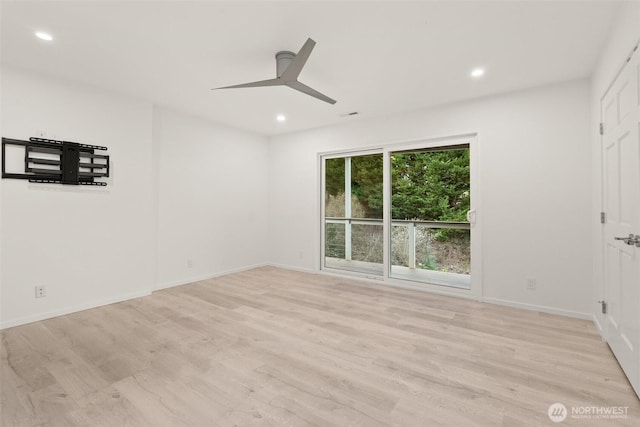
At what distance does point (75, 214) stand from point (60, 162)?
0.59m

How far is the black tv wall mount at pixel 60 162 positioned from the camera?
119 inches

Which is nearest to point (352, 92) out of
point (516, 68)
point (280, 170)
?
point (516, 68)

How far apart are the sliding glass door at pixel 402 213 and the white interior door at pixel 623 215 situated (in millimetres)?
1435

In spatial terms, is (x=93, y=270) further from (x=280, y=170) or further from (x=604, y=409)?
(x=604, y=409)

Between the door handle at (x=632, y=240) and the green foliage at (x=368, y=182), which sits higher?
the green foliage at (x=368, y=182)

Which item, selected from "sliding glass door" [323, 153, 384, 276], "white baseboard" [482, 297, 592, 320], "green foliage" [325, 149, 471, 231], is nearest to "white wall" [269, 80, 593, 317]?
"white baseboard" [482, 297, 592, 320]

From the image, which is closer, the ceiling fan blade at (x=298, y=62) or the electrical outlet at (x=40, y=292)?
the ceiling fan blade at (x=298, y=62)

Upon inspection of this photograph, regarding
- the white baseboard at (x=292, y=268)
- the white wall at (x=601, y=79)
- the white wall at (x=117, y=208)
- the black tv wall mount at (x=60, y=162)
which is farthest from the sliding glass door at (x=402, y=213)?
the black tv wall mount at (x=60, y=162)

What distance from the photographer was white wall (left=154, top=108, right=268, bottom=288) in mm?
4336

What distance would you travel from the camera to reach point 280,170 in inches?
228

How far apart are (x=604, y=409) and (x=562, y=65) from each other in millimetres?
2940

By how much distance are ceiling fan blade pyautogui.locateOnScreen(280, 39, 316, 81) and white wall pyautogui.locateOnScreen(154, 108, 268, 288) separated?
2.63 metres

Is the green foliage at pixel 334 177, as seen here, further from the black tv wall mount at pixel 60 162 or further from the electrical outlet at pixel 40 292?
the electrical outlet at pixel 40 292

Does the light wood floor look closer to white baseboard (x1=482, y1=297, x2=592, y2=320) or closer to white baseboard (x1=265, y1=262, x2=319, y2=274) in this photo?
white baseboard (x1=482, y1=297, x2=592, y2=320)
